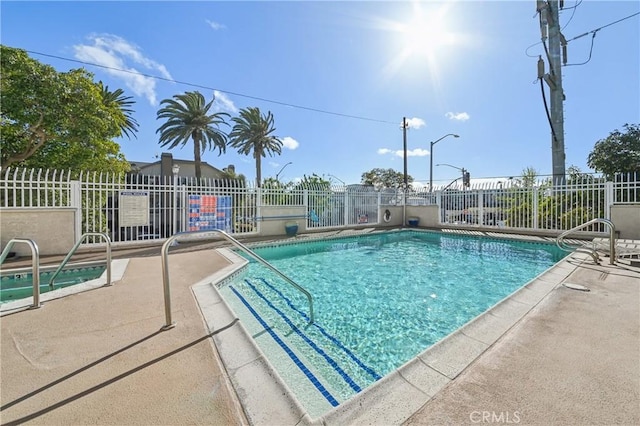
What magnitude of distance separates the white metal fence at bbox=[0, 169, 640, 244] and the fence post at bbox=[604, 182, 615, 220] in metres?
0.02

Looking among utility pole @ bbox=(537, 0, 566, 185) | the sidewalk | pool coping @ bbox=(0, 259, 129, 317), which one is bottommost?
the sidewalk

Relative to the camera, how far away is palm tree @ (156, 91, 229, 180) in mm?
21641

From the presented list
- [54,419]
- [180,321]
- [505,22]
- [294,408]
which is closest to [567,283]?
[294,408]

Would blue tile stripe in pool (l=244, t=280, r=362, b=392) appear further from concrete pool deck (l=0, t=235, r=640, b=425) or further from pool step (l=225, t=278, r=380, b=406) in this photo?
concrete pool deck (l=0, t=235, r=640, b=425)

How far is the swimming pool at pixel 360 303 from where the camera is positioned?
277 cm

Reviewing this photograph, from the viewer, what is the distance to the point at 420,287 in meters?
5.57

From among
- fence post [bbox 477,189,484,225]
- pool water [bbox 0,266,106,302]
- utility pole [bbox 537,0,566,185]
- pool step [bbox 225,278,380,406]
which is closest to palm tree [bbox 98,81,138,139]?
pool water [bbox 0,266,106,302]

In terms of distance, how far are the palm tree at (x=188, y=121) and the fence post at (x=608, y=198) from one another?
76.9 feet

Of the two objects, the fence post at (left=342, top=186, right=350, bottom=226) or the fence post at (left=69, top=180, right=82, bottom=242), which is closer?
the fence post at (left=69, top=180, right=82, bottom=242)

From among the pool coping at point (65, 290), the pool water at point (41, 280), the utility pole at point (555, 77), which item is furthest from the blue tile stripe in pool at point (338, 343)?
the utility pole at point (555, 77)

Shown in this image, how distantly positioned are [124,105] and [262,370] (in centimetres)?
2610

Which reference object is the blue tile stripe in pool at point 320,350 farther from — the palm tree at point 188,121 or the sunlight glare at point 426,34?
the palm tree at point 188,121

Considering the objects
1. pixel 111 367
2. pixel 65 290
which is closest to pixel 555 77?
pixel 111 367

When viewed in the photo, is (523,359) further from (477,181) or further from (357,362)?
(477,181)
